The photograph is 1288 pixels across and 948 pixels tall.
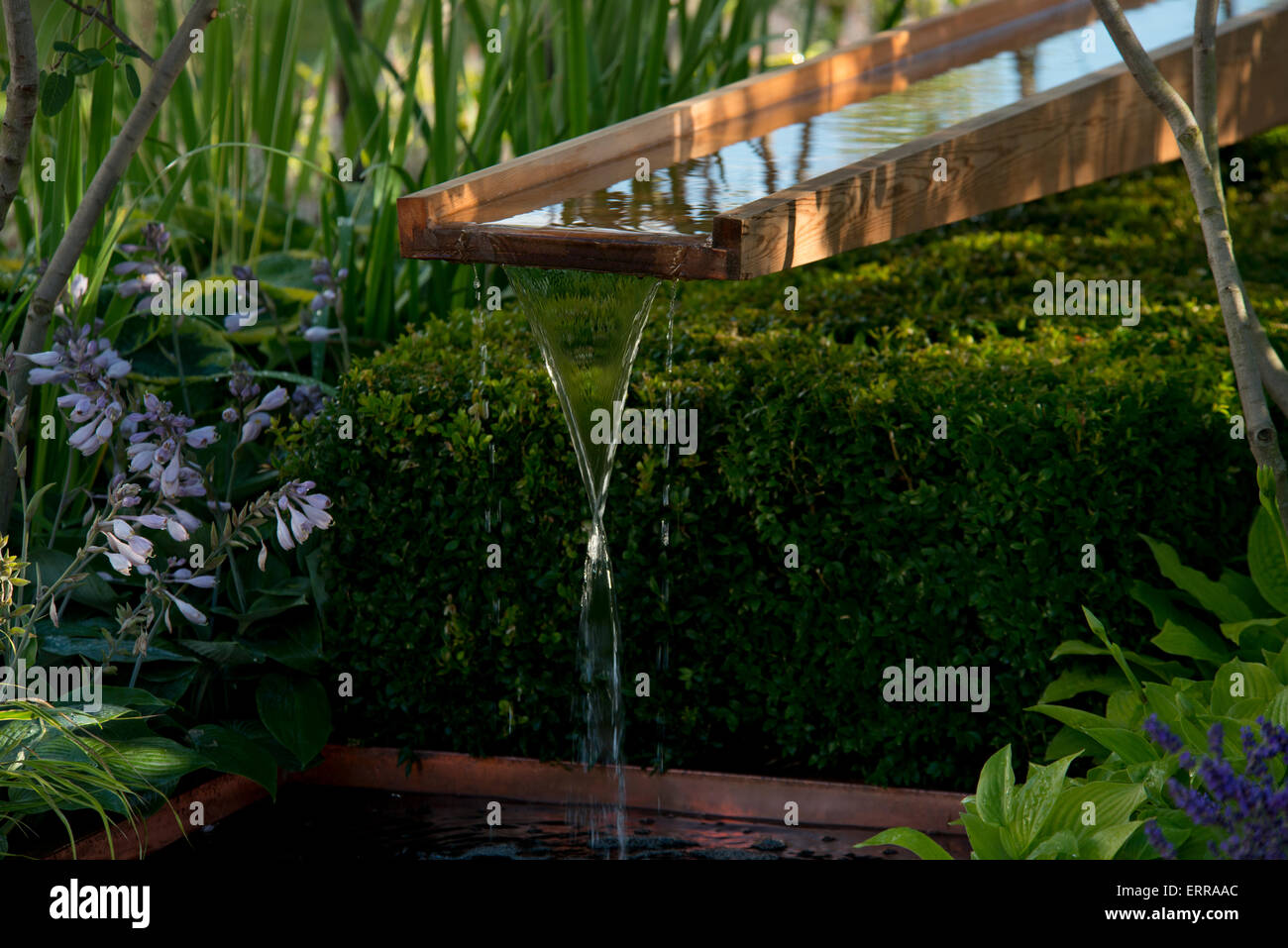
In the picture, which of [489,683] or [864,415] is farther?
[489,683]

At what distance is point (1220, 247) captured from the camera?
290 centimetres

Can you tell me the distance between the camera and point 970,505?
311 cm

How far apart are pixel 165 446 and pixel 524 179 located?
1.14m

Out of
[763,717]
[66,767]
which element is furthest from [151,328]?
[763,717]

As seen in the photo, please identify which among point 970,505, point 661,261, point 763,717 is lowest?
point 763,717

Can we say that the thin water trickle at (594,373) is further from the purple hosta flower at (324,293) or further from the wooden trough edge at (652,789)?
the purple hosta flower at (324,293)

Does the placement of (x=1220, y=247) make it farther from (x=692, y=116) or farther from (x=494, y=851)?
(x=494, y=851)

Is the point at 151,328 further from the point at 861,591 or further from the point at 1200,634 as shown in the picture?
the point at 1200,634

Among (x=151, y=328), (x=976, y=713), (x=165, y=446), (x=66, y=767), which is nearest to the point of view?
(x=66, y=767)

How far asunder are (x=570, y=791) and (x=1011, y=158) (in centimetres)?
205

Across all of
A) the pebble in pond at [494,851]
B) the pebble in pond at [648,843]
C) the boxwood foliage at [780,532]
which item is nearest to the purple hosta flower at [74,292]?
the boxwood foliage at [780,532]

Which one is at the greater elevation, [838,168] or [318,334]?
[838,168]

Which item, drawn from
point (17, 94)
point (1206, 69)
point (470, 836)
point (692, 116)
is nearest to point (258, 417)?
point (17, 94)

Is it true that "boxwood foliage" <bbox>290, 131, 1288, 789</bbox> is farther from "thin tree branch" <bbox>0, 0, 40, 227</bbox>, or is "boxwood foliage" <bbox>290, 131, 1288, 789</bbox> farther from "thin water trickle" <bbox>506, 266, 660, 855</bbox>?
"thin tree branch" <bbox>0, 0, 40, 227</bbox>
